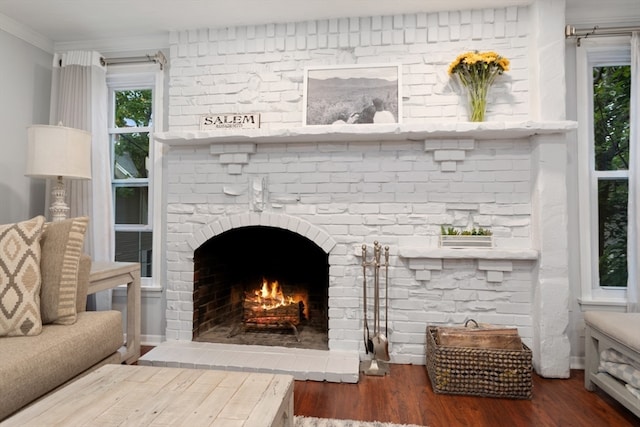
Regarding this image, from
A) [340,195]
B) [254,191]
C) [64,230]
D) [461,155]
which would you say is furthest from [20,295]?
[461,155]

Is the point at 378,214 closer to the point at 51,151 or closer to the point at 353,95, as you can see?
the point at 353,95

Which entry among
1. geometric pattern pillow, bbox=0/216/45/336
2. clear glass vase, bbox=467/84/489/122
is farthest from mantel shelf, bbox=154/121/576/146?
geometric pattern pillow, bbox=0/216/45/336

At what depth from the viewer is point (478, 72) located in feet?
7.52

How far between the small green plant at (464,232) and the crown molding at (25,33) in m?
3.35

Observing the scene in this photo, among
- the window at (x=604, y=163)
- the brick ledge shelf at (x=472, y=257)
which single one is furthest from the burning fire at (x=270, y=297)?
the window at (x=604, y=163)

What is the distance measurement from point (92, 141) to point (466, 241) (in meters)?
2.82

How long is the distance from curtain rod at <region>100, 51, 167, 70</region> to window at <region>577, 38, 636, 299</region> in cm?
295

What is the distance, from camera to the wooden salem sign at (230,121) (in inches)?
101

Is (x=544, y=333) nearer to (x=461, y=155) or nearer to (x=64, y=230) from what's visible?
(x=461, y=155)

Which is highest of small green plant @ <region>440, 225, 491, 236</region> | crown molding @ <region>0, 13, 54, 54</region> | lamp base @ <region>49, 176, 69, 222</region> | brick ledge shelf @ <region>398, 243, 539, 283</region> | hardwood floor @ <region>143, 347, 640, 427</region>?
crown molding @ <region>0, 13, 54, 54</region>

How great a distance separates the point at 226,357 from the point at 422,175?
1.75 metres

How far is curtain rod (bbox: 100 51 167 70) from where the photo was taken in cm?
274

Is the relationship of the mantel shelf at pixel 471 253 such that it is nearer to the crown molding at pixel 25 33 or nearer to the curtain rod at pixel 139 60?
the curtain rod at pixel 139 60

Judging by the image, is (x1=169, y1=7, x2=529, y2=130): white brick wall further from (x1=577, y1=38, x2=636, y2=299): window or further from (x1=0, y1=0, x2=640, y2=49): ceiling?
(x1=577, y1=38, x2=636, y2=299): window
